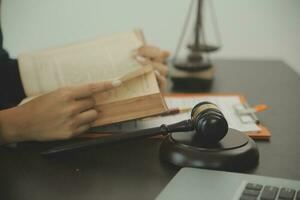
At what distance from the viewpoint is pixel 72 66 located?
888mm

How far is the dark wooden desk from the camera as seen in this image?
55cm

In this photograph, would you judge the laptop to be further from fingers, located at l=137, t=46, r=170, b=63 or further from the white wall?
the white wall

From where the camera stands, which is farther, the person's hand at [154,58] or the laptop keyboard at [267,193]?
the person's hand at [154,58]

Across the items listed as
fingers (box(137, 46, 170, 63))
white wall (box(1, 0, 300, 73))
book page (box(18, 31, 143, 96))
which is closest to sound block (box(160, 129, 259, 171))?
book page (box(18, 31, 143, 96))

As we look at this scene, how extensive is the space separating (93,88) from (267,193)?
1.22 ft

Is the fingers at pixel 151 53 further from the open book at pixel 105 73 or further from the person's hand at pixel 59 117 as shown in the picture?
the person's hand at pixel 59 117

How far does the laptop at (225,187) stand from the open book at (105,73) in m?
0.19

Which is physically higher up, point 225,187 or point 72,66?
point 72,66

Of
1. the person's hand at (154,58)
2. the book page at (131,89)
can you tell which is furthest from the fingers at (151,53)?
the book page at (131,89)

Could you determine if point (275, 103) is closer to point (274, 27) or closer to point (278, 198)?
point (278, 198)

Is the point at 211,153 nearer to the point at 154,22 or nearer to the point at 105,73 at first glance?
the point at 105,73

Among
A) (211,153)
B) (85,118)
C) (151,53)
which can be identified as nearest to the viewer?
(211,153)

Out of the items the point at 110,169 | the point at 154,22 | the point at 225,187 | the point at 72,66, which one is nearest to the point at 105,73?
the point at 72,66

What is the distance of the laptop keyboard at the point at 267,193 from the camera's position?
472mm
